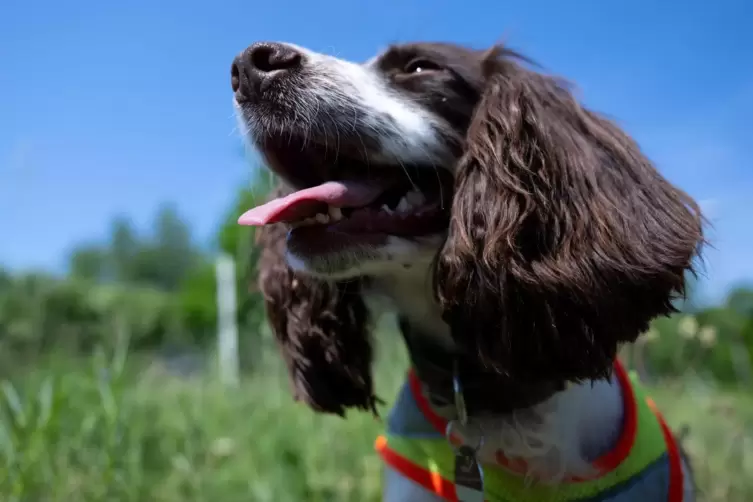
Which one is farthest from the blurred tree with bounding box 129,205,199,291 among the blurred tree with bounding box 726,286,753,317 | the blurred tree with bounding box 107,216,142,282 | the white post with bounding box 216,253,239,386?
the blurred tree with bounding box 726,286,753,317

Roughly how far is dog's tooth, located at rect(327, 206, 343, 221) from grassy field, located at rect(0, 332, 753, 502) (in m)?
1.33

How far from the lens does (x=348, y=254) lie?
4.58ft

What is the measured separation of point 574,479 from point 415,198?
0.75 metres

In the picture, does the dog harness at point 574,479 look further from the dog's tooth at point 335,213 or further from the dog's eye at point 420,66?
the dog's eye at point 420,66

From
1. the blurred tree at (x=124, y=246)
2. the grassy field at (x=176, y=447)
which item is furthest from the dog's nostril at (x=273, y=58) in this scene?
the blurred tree at (x=124, y=246)

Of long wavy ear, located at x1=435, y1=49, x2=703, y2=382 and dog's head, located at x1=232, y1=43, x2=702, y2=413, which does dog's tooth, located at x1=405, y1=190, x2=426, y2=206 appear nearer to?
dog's head, located at x1=232, y1=43, x2=702, y2=413

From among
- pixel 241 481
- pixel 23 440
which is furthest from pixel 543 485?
pixel 23 440

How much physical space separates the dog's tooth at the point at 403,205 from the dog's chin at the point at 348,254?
88 millimetres

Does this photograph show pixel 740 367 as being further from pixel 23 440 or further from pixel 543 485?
pixel 23 440

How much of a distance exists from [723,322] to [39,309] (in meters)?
5.32

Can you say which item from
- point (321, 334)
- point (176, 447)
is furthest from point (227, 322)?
point (321, 334)

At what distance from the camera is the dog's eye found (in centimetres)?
165

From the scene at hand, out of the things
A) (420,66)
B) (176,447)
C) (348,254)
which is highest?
(420,66)

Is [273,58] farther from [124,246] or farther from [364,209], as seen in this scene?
[124,246]
